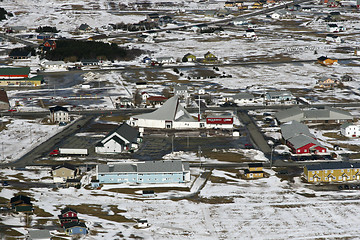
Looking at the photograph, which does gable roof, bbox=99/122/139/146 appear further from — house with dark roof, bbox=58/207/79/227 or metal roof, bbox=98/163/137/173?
house with dark roof, bbox=58/207/79/227

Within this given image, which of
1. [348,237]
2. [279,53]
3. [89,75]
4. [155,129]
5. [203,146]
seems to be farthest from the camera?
[279,53]

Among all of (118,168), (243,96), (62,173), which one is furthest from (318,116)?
(62,173)

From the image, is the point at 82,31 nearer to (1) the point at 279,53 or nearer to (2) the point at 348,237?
(1) the point at 279,53

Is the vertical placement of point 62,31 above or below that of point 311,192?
above

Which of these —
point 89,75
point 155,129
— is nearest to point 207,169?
point 155,129

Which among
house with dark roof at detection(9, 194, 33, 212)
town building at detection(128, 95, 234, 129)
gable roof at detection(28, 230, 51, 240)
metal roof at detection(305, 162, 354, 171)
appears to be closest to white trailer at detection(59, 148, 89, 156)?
town building at detection(128, 95, 234, 129)

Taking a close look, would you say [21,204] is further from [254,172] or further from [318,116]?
[318,116]
